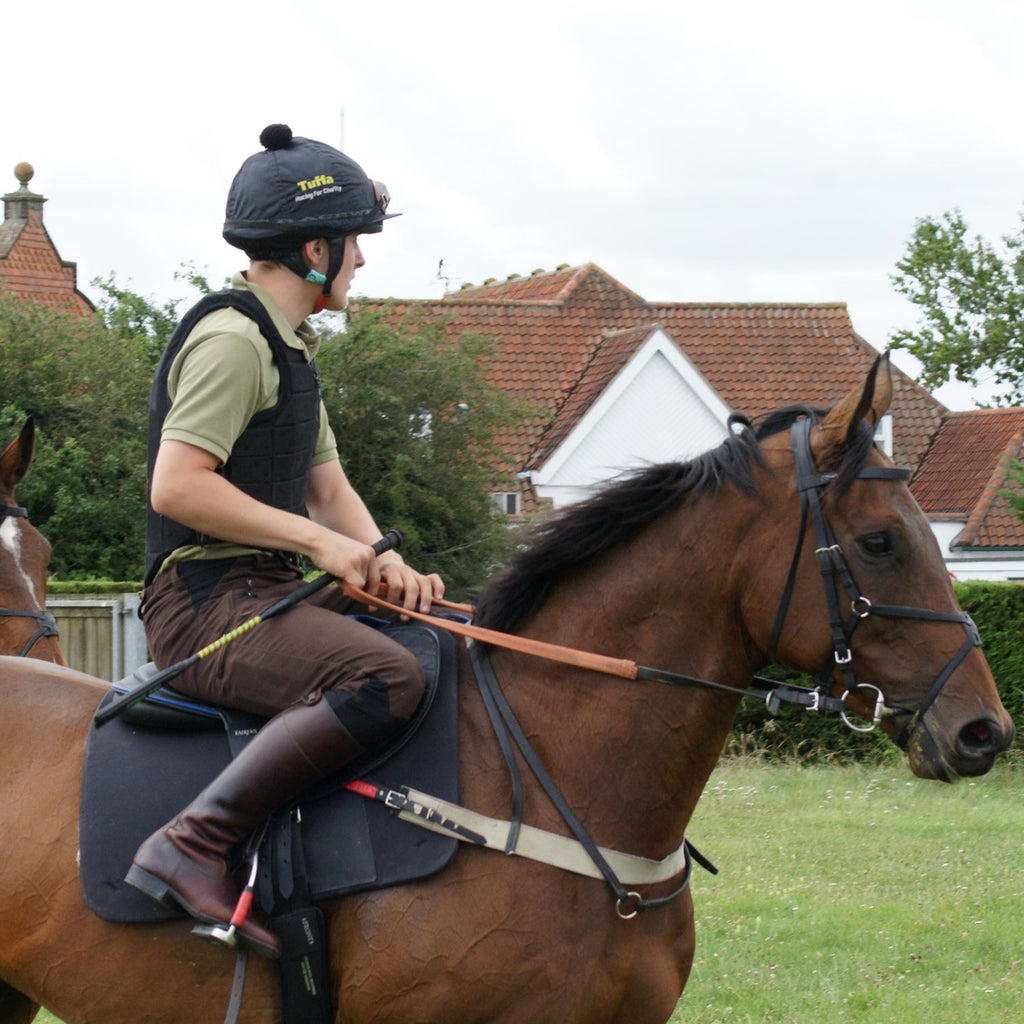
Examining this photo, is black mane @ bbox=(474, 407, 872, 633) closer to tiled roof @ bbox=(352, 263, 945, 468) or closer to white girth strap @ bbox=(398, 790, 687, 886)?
white girth strap @ bbox=(398, 790, 687, 886)

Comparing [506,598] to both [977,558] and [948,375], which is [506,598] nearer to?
[977,558]

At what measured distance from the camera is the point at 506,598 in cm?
339

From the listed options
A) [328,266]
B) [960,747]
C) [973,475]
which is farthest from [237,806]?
[973,475]

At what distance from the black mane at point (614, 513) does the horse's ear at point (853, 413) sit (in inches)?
5.7

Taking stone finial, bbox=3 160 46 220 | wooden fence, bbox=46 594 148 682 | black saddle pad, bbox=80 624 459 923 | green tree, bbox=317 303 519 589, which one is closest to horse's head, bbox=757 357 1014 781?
black saddle pad, bbox=80 624 459 923

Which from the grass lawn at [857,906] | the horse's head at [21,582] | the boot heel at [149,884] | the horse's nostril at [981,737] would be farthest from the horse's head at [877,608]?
the horse's head at [21,582]

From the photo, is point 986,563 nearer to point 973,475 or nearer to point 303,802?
point 973,475

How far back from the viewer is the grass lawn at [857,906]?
5.76 meters

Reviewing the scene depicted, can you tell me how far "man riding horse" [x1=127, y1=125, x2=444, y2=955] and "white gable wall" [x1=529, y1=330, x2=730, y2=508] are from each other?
23.6 meters

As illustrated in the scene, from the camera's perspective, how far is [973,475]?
31.1 meters

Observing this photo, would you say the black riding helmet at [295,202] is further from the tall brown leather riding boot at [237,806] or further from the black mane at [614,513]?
the tall brown leather riding boot at [237,806]

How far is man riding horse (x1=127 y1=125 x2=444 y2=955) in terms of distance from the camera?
120 inches

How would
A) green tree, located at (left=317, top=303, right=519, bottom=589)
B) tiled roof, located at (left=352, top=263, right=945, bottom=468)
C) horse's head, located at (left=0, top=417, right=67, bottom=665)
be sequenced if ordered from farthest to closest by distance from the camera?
tiled roof, located at (left=352, top=263, right=945, bottom=468)
green tree, located at (left=317, top=303, right=519, bottom=589)
horse's head, located at (left=0, top=417, right=67, bottom=665)

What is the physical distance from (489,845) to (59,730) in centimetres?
124
